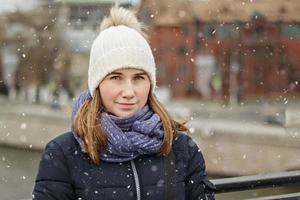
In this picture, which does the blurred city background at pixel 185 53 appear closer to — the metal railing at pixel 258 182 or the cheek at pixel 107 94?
the metal railing at pixel 258 182

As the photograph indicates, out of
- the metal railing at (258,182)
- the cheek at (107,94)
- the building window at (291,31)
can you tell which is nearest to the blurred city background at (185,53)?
the building window at (291,31)

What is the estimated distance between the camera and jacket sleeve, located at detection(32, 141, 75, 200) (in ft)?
4.66

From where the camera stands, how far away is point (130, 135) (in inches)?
56.7

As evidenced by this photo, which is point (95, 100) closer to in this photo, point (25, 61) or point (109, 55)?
point (109, 55)

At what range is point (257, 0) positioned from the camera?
2058cm

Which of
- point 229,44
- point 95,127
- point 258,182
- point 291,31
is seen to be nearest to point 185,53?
point 229,44

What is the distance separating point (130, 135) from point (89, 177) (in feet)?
0.41

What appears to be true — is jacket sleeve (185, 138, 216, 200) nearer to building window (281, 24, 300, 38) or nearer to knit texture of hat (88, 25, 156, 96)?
knit texture of hat (88, 25, 156, 96)

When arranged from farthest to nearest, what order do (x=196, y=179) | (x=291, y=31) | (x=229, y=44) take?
(x=229, y=44)
(x=291, y=31)
(x=196, y=179)

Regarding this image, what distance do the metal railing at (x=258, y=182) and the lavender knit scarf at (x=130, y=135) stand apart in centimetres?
79

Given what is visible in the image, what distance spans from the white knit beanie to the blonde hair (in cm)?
4

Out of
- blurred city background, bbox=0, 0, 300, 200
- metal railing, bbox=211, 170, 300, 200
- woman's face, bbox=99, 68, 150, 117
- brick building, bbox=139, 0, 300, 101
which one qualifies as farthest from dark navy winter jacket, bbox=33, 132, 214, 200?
brick building, bbox=139, 0, 300, 101

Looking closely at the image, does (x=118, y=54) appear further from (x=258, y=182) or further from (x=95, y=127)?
(x=258, y=182)

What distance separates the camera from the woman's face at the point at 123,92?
1.47 m
